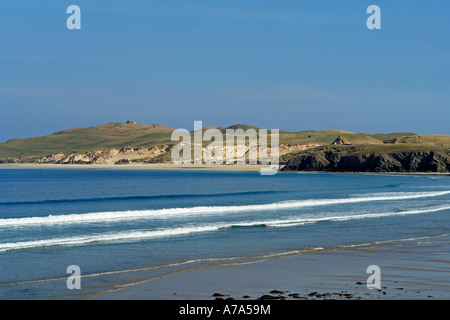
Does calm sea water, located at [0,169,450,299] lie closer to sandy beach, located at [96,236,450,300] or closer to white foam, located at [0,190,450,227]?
white foam, located at [0,190,450,227]

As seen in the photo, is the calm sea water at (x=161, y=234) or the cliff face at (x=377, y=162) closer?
the calm sea water at (x=161, y=234)

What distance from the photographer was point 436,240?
19.5m

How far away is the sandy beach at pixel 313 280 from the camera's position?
34.9ft

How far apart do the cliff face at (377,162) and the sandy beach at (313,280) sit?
93.3 m

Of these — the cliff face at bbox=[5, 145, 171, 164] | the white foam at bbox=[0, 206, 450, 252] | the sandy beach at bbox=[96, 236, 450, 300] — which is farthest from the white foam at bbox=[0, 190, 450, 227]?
the cliff face at bbox=[5, 145, 171, 164]

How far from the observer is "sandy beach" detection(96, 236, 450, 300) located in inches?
418

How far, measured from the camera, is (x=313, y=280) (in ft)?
40.3

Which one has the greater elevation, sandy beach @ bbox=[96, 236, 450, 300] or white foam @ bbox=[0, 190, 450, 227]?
sandy beach @ bbox=[96, 236, 450, 300]

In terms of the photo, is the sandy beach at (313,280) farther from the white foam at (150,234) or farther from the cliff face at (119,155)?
the cliff face at (119,155)

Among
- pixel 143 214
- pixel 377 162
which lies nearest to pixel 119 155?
pixel 377 162

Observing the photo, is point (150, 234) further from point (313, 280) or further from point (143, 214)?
point (313, 280)

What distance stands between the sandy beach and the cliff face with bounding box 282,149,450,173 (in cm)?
9325

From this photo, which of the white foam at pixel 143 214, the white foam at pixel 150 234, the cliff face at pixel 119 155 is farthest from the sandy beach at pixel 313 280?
the cliff face at pixel 119 155
